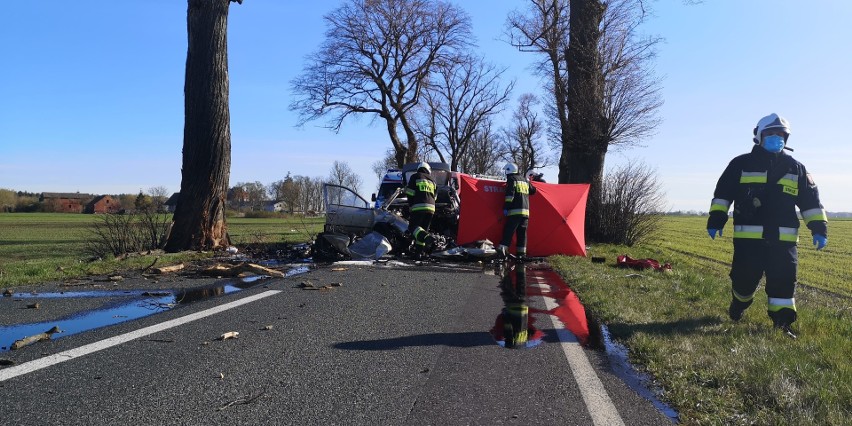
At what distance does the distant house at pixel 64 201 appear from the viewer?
92.4 metres

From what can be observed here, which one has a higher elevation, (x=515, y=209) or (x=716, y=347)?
(x=515, y=209)

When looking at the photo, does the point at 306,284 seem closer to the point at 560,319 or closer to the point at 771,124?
the point at 560,319

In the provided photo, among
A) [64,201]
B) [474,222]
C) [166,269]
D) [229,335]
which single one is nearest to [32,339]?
[229,335]

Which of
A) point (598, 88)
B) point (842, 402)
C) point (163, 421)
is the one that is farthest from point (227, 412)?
point (598, 88)

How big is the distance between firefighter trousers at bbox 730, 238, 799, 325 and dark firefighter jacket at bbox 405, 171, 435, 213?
22.5ft

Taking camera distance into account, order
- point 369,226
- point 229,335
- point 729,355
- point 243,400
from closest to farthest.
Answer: point 243,400, point 729,355, point 229,335, point 369,226

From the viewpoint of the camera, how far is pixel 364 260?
10.9 m

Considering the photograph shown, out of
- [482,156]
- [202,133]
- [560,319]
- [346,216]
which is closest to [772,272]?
[560,319]

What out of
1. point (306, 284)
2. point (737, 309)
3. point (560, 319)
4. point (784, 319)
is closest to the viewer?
point (784, 319)

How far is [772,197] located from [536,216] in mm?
7456

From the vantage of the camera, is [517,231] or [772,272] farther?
[517,231]

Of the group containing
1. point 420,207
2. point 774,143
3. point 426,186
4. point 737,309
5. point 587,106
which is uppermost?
point 587,106

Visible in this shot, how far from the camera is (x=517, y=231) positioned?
11875mm

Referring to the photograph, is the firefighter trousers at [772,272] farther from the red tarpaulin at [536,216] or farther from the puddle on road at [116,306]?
the red tarpaulin at [536,216]
